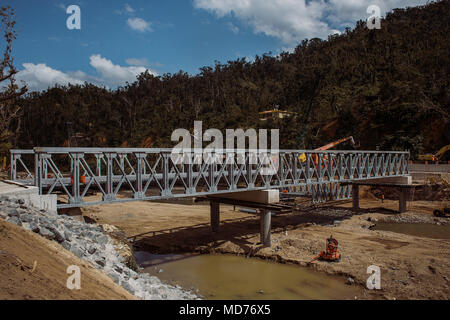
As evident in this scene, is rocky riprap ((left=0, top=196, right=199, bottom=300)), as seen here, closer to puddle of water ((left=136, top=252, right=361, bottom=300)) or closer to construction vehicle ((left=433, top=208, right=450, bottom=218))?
puddle of water ((left=136, top=252, right=361, bottom=300))

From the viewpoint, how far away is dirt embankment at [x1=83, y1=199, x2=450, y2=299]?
14545 mm

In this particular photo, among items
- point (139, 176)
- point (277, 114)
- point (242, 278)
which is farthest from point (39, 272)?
point (277, 114)

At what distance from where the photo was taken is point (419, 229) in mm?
24641

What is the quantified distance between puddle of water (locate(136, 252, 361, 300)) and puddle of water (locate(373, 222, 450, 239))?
458 inches

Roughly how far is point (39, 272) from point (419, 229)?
25291mm

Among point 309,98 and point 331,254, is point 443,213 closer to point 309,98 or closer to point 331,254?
point 331,254

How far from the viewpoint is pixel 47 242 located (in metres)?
8.42

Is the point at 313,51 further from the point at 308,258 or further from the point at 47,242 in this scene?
the point at 47,242

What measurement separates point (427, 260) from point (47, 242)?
1633 centimetres

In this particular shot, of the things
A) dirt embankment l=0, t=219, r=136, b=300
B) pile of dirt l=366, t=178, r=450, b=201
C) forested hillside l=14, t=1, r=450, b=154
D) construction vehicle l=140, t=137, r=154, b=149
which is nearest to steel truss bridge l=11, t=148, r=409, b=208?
dirt embankment l=0, t=219, r=136, b=300

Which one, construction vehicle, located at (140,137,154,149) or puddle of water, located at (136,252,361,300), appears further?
construction vehicle, located at (140,137,154,149)

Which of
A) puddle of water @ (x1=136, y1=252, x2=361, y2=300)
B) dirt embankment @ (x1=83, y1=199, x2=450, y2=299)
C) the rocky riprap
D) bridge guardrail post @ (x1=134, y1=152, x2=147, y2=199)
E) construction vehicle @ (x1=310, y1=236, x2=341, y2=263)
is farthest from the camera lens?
construction vehicle @ (x1=310, y1=236, x2=341, y2=263)

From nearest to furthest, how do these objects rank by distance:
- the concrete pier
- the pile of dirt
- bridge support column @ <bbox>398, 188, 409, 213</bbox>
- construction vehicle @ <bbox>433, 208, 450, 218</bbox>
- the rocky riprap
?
the rocky riprap, the concrete pier, construction vehicle @ <bbox>433, 208, 450, 218</bbox>, bridge support column @ <bbox>398, 188, 409, 213</bbox>, the pile of dirt

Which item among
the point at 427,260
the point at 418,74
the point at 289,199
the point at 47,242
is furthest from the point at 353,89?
the point at 47,242
